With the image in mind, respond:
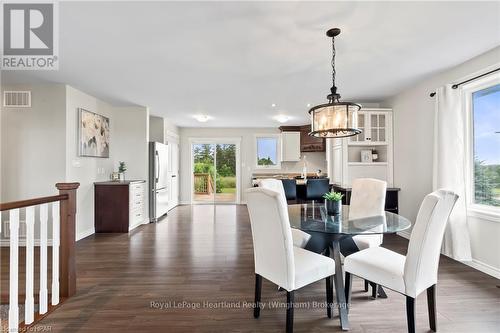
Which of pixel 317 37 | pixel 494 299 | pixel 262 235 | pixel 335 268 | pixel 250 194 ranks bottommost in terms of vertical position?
pixel 494 299

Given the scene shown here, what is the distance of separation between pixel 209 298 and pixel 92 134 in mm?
3641

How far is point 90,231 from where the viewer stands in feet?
14.3

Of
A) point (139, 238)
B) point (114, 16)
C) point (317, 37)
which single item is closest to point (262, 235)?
point (317, 37)

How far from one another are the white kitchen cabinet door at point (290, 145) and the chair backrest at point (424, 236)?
5.77m

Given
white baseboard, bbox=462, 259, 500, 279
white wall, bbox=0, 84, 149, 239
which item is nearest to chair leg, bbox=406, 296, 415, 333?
white baseboard, bbox=462, 259, 500, 279

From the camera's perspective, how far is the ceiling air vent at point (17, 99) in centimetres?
371

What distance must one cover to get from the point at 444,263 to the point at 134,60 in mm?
4465

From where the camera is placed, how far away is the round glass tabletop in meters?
1.90

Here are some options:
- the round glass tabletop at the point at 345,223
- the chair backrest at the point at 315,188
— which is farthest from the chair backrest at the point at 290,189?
the round glass tabletop at the point at 345,223

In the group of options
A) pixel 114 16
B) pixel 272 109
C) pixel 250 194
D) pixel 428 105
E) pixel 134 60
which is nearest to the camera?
pixel 250 194

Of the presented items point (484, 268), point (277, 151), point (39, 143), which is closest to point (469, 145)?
point (484, 268)

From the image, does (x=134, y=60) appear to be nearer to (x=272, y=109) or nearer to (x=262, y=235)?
(x=262, y=235)

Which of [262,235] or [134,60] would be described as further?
[134,60]

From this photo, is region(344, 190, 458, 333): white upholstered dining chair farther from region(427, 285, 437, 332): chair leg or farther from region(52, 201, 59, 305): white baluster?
region(52, 201, 59, 305): white baluster
